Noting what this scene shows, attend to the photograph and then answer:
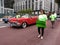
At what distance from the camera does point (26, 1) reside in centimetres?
11794

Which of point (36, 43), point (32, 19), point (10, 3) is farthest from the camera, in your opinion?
point (10, 3)

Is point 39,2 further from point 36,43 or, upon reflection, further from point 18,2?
point 36,43

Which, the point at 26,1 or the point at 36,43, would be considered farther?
the point at 26,1

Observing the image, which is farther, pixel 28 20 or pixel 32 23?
pixel 32 23

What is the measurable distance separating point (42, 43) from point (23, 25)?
7.57 m

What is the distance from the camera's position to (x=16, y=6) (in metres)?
120

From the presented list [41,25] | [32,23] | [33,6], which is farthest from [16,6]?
[41,25]

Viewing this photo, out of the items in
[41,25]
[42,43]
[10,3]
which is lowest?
[42,43]

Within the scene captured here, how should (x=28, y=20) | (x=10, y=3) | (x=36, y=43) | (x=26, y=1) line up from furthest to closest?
(x=26, y=1), (x=10, y=3), (x=28, y=20), (x=36, y=43)

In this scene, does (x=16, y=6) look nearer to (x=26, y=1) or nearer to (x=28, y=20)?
(x=26, y=1)

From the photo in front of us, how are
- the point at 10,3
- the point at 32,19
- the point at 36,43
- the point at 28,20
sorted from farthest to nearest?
the point at 10,3
the point at 32,19
the point at 28,20
the point at 36,43

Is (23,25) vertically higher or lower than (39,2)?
lower

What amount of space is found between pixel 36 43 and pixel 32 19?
32.0 feet

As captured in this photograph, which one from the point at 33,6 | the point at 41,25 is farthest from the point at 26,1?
the point at 41,25
